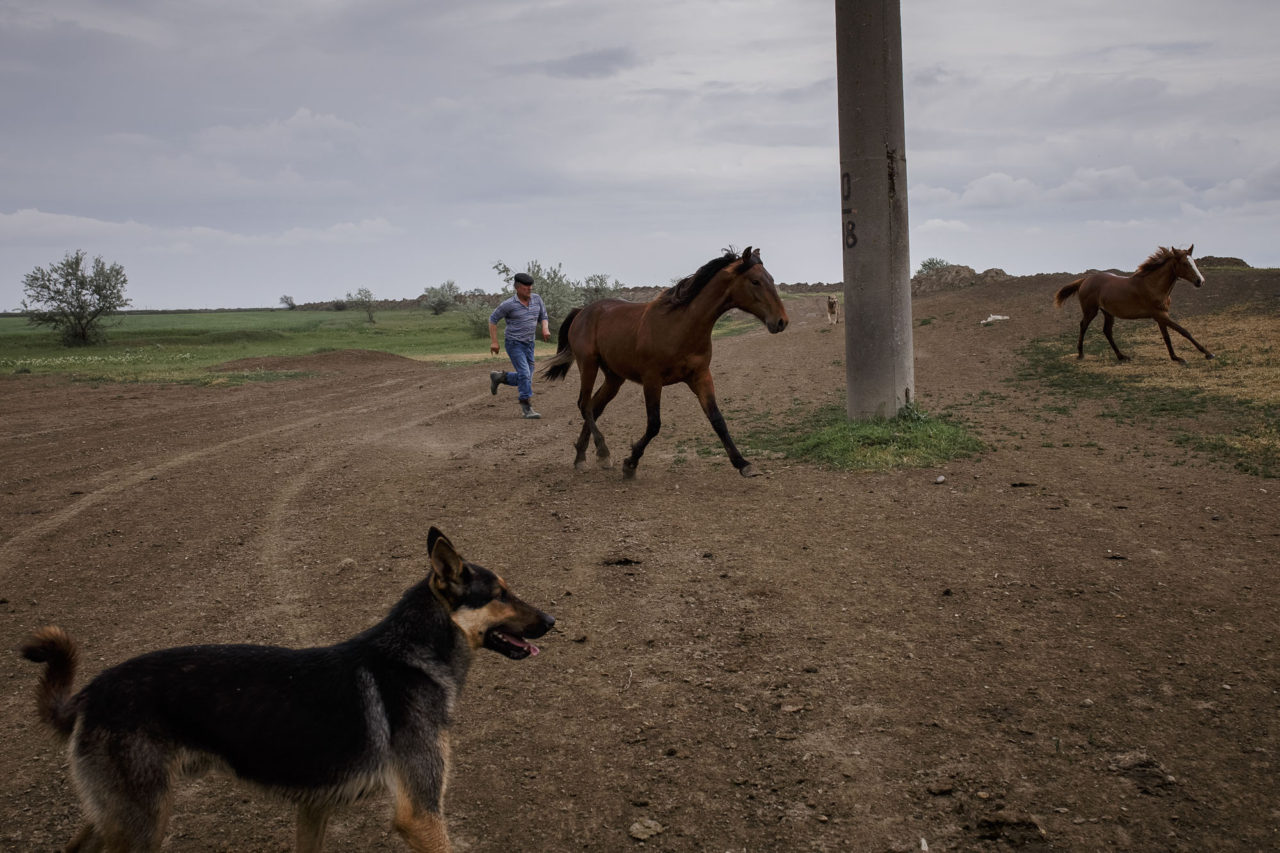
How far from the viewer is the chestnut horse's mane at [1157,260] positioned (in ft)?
54.4

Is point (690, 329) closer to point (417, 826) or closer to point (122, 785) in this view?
point (417, 826)

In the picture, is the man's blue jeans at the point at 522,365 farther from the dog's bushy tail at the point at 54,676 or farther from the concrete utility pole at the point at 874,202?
the dog's bushy tail at the point at 54,676

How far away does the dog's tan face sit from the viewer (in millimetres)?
3592

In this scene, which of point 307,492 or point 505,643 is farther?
point 307,492

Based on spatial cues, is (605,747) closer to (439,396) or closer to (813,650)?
(813,650)

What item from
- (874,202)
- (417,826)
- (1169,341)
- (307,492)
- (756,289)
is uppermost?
(874,202)

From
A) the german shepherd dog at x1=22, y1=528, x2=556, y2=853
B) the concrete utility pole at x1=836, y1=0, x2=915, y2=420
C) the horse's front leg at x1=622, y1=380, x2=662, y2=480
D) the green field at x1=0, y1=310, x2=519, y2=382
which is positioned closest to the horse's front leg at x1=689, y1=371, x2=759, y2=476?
the horse's front leg at x1=622, y1=380, x2=662, y2=480

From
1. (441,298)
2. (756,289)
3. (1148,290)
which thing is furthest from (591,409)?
(441,298)

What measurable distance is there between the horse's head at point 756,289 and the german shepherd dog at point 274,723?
21.2 ft

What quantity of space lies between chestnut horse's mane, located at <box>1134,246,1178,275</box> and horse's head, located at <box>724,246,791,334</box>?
35.7 feet

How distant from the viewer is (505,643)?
3682 mm

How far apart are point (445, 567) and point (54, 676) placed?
143cm

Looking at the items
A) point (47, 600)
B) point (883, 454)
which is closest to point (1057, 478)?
point (883, 454)

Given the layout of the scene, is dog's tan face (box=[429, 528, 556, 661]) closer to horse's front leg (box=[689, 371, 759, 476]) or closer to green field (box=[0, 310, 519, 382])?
horse's front leg (box=[689, 371, 759, 476])
